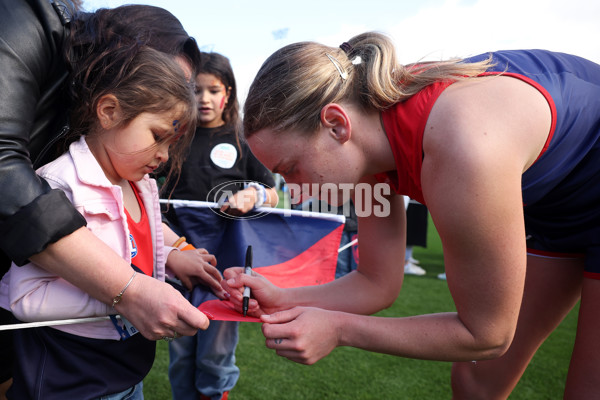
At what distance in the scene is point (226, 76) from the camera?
3033 mm

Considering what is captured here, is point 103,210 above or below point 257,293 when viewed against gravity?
above

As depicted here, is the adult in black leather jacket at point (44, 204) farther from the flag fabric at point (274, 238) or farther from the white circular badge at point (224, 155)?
the white circular badge at point (224, 155)

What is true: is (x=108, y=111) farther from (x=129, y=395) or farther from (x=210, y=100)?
(x=210, y=100)

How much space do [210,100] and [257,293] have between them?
1760mm

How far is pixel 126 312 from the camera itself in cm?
110

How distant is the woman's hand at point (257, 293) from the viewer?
1454mm

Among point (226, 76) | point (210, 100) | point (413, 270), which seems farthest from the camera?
point (413, 270)

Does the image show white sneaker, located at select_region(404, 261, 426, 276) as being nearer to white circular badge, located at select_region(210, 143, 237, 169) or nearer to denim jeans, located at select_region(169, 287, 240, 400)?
white circular badge, located at select_region(210, 143, 237, 169)

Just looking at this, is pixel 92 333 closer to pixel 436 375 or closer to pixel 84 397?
pixel 84 397

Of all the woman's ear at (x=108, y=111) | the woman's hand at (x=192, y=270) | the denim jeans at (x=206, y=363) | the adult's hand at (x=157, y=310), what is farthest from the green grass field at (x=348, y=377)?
the woman's ear at (x=108, y=111)

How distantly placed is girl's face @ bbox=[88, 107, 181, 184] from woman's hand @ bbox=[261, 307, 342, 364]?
1.92 ft

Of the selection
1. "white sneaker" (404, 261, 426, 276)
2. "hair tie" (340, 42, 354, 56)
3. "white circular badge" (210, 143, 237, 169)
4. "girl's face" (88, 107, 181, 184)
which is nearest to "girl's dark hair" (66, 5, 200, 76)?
"girl's face" (88, 107, 181, 184)

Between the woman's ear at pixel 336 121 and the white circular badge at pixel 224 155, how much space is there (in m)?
1.63

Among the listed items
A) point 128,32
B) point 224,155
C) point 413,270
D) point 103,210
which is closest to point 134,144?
point 103,210
